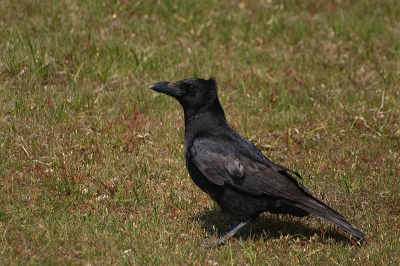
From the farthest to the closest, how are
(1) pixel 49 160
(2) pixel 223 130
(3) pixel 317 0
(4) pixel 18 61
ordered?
(3) pixel 317 0
(4) pixel 18 61
(1) pixel 49 160
(2) pixel 223 130

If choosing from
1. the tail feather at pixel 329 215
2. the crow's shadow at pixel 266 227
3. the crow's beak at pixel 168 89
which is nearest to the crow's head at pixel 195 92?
the crow's beak at pixel 168 89

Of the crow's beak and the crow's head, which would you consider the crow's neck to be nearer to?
the crow's head

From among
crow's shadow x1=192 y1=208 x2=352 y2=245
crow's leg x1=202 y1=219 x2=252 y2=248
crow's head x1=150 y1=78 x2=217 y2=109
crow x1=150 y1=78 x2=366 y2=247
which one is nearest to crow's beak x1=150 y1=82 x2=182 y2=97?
crow's head x1=150 y1=78 x2=217 y2=109

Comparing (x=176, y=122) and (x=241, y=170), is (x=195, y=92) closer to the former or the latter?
(x=241, y=170)

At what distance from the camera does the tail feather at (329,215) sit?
20.0 feet

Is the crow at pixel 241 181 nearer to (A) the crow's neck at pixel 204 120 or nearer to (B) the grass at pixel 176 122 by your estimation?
(A) the crow's neck at pixel 204 120

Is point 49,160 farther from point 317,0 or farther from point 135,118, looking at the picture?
point 317,0

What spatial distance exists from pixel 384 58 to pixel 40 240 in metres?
6.85

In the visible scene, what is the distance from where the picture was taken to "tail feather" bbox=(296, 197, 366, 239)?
6086mm

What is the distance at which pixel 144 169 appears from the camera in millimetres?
7363

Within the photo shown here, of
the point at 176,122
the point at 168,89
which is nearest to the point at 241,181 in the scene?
the point at 168,89

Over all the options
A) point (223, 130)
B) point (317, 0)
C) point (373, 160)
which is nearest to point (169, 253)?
point (223, 130)

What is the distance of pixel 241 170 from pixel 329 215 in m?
0.89

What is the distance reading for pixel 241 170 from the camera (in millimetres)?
6336
